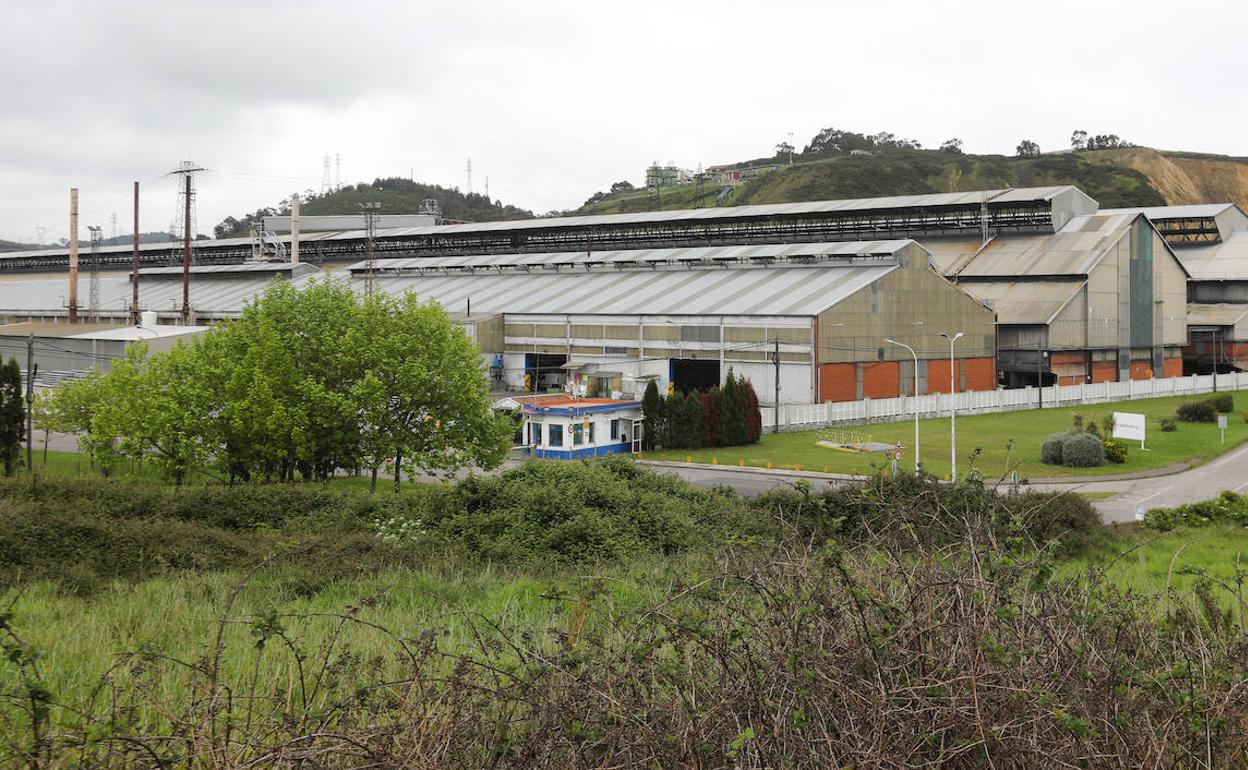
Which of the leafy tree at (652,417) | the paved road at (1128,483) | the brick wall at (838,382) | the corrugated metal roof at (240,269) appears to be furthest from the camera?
the corrugated metal roof at (240,269)

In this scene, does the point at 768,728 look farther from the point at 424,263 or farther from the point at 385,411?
the point at 424,263

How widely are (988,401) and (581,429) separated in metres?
26.0

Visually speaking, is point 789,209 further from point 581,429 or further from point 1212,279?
point 581,429

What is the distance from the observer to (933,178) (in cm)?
17325

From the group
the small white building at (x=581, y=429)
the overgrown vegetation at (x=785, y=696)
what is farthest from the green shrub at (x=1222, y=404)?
the overgrown vegetation at (x=785, y=696)

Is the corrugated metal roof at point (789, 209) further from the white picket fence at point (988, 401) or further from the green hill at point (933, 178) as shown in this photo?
the green hill at point (933, 178)

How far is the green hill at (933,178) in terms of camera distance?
161375 mm

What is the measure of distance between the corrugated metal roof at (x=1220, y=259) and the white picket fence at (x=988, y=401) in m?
13.3

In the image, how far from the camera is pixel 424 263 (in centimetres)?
8838

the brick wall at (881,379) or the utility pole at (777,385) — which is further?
the brick wall at (881,379)

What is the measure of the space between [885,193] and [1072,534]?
149542mm

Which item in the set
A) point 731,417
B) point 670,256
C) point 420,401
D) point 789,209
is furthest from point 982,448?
point 789,209

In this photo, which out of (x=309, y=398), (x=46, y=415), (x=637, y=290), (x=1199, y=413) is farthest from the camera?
(x=637, y=290)

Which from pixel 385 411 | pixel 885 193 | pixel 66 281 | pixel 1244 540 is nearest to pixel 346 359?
pixel 385 411
